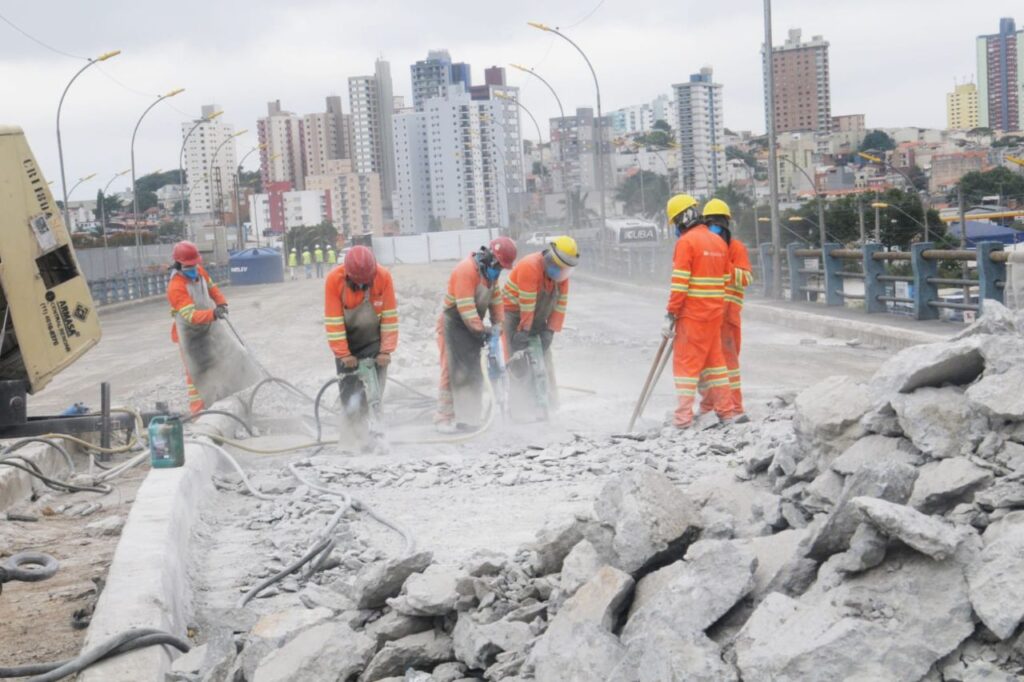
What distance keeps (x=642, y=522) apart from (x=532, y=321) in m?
6.90

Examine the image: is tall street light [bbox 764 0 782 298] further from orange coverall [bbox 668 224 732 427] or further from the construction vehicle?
the construction vehicle

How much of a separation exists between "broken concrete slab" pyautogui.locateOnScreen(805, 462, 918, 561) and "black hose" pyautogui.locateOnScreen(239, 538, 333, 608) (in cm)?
325

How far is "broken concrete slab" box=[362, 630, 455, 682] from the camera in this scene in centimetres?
460

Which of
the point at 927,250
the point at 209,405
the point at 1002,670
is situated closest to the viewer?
the point at 1002,670

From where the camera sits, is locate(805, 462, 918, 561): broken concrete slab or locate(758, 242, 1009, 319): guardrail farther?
locate(758, 242, 1009, 319): guardrail

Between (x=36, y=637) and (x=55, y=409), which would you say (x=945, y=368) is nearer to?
(x=36, y=637)

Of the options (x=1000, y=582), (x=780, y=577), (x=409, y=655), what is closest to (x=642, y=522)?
(x=780, y=577)

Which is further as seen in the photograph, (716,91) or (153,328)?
(716,91)

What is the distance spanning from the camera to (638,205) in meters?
80.5

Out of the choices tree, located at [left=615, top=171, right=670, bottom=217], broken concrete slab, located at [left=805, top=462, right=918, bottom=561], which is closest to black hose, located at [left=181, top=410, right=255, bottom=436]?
broken concrete slab, located at [left=805, top=462, right=918, bottom=561]

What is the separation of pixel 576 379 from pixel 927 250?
6287 millimetres

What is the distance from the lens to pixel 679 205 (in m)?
10.6

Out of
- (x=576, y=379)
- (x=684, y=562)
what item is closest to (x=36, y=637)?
(x=684, y=562)

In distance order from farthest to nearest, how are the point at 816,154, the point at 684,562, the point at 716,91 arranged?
1. the point at 716,91
2. the point at 816,154
3. the point at 684,562
